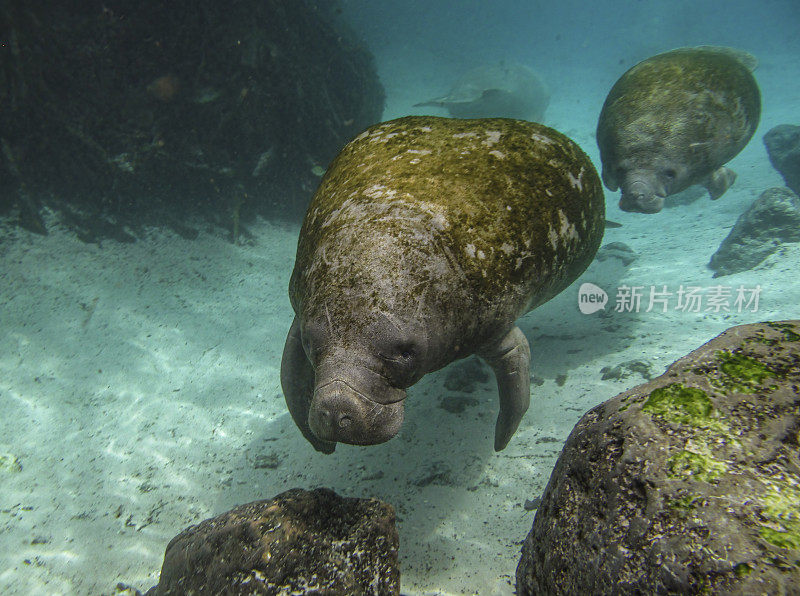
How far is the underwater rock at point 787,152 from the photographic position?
37.1ft

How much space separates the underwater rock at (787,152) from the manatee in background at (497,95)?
11235 millimetres

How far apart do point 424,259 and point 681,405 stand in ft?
4.98

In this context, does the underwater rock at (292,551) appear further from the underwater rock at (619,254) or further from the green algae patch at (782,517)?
the underwater rock at (619,254)

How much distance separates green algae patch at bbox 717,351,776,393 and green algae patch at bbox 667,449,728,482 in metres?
0.37

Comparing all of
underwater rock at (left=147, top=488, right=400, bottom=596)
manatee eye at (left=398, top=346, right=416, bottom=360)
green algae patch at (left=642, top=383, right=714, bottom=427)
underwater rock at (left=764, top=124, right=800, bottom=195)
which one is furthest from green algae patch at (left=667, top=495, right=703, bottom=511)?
underwater rock at (left=764, top=124, right=800, bottom=195)

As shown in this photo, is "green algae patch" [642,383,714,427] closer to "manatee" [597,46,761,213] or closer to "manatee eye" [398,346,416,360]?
"manatee eye" [398,346,416,360]

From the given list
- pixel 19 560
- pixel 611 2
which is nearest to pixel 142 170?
pixel 19 560

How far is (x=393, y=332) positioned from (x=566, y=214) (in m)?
2.01

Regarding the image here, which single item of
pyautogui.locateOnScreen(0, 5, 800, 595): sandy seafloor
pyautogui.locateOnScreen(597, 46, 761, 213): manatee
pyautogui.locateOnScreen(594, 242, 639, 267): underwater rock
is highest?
pyautogui.locateOnScreen(597, 46, 761, 213): manatee

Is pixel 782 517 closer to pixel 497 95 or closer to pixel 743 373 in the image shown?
pixel 743 373

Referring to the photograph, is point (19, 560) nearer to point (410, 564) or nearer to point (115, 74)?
point (410, 564)

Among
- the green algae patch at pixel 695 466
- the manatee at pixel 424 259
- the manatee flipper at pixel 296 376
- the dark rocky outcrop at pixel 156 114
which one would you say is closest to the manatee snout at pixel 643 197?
the manatee at pixel 424 259

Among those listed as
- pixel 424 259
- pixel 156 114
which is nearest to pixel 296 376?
pixel 424 259

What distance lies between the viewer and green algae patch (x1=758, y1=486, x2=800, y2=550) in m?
1.26
